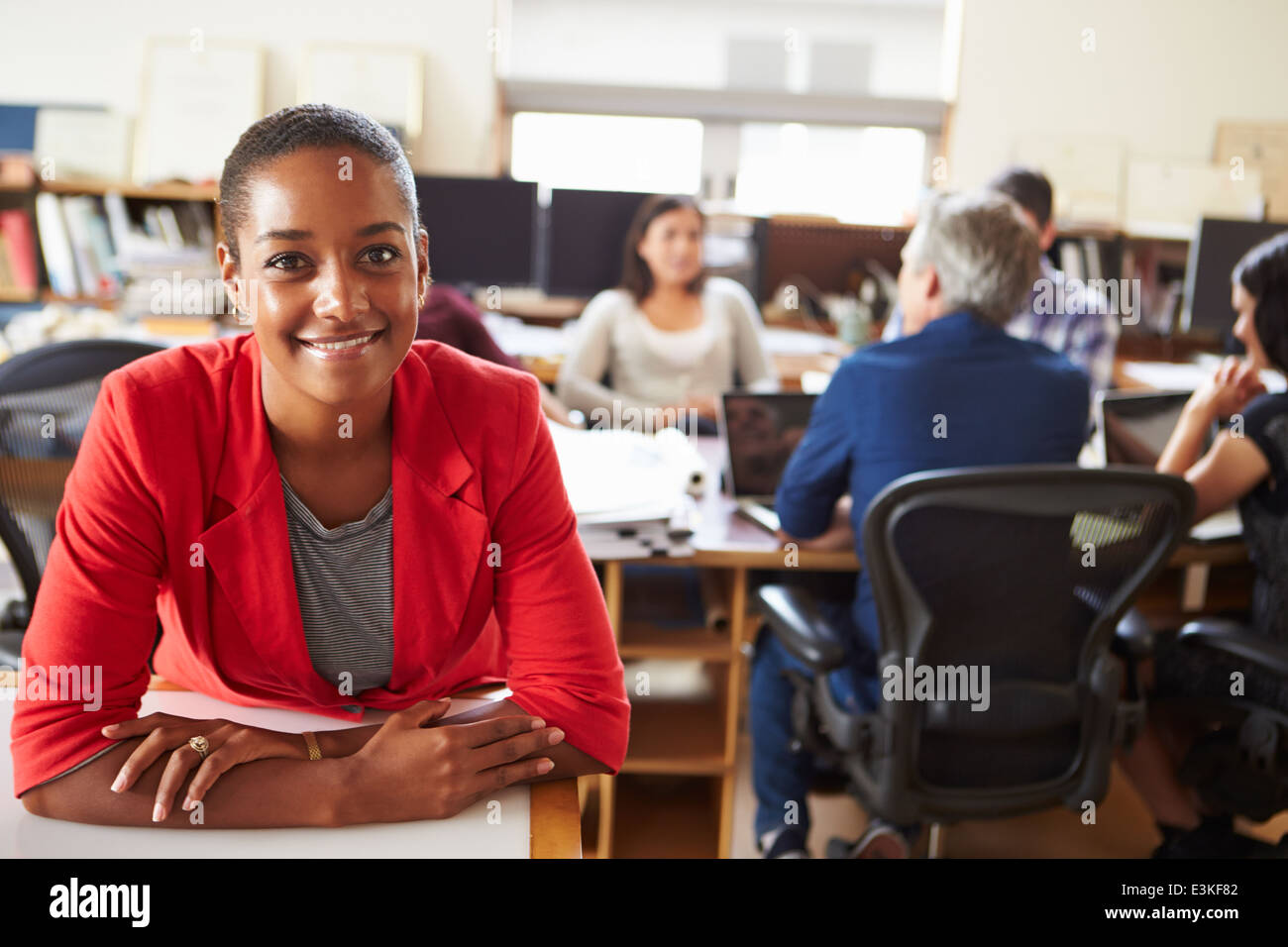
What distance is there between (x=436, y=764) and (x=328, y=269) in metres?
0.44

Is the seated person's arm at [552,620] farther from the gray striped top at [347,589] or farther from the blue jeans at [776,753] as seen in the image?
the blue jeans at [776,753]

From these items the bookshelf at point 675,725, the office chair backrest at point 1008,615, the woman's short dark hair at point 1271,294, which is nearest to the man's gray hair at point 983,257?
the woman's short dark hair at point 1271,294

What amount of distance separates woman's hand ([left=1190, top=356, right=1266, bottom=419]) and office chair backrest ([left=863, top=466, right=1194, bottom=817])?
2.09ft

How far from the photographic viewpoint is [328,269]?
93cm

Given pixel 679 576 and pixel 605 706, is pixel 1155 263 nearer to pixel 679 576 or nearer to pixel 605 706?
pixel 679 576

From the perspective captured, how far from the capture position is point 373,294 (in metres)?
0.94

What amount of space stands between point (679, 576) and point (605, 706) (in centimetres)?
111

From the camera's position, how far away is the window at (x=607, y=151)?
177 inches

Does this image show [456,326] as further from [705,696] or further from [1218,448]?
[1218,448]

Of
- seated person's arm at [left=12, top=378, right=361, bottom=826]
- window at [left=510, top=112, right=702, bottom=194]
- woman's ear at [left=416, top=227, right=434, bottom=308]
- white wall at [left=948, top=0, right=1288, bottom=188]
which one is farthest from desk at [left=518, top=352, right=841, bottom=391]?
seated person's arm at [left=12, top=378, right=361, bottom=826]

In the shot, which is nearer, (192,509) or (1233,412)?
(192,509)

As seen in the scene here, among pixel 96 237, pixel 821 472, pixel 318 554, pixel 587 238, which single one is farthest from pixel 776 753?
pixel 96 237

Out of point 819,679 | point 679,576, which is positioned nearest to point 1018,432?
point 819,679

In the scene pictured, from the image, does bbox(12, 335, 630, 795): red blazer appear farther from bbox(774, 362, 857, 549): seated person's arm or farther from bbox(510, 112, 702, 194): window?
bbox(510, 112, 702, 194): window
